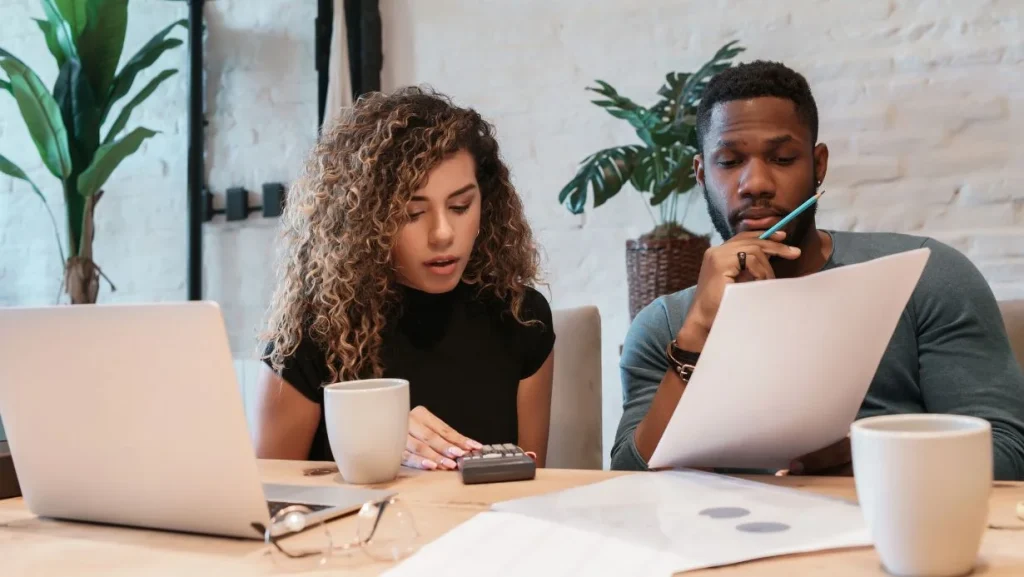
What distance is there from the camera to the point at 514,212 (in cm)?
153

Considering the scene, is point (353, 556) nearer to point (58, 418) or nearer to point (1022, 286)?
point (58, 418)

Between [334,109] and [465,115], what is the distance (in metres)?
1.40

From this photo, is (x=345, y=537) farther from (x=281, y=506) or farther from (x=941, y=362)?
(x=941, y=362)

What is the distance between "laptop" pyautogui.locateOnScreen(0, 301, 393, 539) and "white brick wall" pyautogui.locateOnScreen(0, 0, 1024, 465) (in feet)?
5.98

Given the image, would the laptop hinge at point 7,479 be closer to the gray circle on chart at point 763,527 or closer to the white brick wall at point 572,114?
the gray circle on chart at point 763,527

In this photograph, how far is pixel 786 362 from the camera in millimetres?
798

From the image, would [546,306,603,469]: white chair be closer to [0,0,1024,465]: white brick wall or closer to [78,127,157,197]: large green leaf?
[0,0,1024,465]: white brick wall

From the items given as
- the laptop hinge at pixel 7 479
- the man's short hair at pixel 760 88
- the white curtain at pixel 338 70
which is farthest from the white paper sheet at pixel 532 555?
the white curtain at pixel 338 70

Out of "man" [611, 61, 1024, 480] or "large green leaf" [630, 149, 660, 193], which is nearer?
A: "man" [611, 61, 1024, 480]

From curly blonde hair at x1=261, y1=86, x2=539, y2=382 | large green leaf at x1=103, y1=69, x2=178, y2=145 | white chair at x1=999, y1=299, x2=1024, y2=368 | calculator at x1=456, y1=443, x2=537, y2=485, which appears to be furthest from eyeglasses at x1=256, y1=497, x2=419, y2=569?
large green leaf at x1=103, y1=69, x2=178, y2=145

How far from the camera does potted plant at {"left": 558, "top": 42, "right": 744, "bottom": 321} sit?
214cm

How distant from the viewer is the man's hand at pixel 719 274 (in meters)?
1.06

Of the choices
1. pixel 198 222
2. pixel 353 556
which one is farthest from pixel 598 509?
pixel 198 222

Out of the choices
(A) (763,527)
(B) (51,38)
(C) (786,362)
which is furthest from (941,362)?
(B) (51,38)
